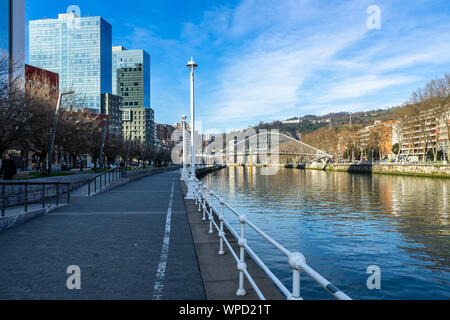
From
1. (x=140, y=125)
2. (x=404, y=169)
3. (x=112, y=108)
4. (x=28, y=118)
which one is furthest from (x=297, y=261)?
(x=140, y=125)

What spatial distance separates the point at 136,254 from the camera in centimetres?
815

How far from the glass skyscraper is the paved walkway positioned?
17249 cm

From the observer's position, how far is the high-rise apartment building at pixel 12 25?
83938mm

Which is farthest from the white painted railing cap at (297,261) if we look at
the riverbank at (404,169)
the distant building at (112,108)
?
the distant building at (112,108)

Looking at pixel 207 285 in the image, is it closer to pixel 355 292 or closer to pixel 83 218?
pixel 355 292

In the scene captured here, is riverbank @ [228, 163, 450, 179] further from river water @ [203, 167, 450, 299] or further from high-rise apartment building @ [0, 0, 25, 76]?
high-rise apartment building @ [0, 0, 25, 76]

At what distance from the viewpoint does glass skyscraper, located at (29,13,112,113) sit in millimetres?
177500

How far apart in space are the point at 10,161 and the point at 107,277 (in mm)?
14280

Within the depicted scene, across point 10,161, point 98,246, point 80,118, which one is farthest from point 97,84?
point 98,246

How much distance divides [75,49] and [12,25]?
317 ft

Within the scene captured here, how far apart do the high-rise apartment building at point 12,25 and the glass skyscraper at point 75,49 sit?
270 ft

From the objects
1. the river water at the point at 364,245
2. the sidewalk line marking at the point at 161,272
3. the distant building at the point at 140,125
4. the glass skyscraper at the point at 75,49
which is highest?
the glass skyscraper at the point at 75,49

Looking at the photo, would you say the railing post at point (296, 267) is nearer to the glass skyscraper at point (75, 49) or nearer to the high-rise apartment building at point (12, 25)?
the high-rise apartment building at point (12, 25)

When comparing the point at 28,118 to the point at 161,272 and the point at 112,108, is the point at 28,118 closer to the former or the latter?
the point at 161,272
